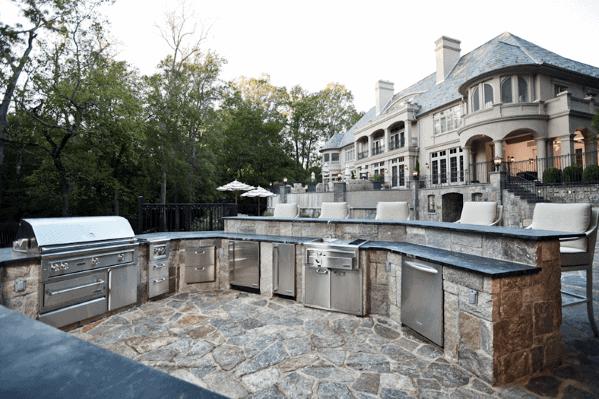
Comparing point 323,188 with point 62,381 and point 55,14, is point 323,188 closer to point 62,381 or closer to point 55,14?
point 55,14

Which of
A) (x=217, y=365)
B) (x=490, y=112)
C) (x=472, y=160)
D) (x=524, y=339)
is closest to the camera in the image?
(x=524, y=339)

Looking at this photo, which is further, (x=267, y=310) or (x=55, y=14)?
(x=55, y=14)

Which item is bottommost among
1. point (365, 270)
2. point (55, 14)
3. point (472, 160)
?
point (365, 270)

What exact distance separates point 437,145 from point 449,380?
22091mm

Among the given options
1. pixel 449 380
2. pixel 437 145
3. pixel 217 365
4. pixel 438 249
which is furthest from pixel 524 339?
pixel 437 145

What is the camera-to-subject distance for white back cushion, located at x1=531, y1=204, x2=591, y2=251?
391cm

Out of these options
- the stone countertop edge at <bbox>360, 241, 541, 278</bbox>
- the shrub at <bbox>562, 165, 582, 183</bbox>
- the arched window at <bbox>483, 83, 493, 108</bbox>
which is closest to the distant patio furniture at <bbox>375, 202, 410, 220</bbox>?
the stone countertop edge at <bbox>360, 241, 541, 278</bbox>

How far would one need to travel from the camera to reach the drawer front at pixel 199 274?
6.42 meters

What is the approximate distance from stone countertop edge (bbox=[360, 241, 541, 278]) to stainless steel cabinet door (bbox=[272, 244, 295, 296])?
1589 millimetres

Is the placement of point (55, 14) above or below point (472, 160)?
above

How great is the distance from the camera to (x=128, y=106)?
15.5m

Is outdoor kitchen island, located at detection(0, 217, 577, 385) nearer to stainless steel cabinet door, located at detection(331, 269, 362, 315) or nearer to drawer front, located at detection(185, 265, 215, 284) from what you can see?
stainless steel cabinet door, located at detection(331, 269, 362, 315)

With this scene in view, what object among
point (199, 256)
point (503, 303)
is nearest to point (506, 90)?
point (503, 303)

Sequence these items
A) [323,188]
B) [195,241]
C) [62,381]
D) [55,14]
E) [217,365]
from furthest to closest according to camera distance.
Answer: [323,188] → [55,14] → [195,241] → [217,365] → [62,381]
